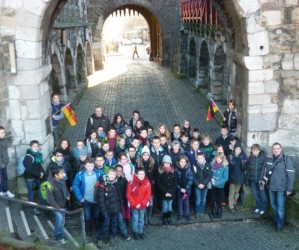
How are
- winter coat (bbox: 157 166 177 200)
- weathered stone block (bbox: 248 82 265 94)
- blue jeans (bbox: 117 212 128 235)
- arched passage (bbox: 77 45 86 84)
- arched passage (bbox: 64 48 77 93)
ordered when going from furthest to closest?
arched passage (bbox: 77 45 86 84), arched passage (bbox: 64 48 77 93), weathered stone block (bbox: 248 82 265 94), winter coat (bbox: 157 166 177 200), blue jeans (bbox: 117 212 128 235)

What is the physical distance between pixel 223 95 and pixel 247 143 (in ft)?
28.3

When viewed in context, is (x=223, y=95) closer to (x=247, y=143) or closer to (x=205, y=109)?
(x=205, y=109)

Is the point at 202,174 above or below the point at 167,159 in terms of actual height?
below

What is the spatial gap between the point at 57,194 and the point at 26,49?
102 inches

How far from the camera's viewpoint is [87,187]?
292 inches

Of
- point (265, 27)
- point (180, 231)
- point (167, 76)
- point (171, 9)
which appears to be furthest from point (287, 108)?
point (171, 9)

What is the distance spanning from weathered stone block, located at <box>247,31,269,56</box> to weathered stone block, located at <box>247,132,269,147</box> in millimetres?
1459

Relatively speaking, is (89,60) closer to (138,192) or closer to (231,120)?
(231,120)

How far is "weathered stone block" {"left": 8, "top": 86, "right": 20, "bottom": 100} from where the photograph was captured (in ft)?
26.8

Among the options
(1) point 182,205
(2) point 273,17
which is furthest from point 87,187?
(2) point 273,17

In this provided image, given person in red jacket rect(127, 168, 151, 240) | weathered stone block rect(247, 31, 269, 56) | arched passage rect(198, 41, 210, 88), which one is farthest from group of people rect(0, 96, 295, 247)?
arched passage rect(198, 41, 210, 88)

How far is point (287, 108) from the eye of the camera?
8422 mm

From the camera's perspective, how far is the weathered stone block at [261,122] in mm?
8461

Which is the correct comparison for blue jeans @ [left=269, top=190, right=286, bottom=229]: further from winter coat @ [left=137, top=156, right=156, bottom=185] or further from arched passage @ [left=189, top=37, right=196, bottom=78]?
arched passage @ [left=189, top=37, right=196, bottom=78]
